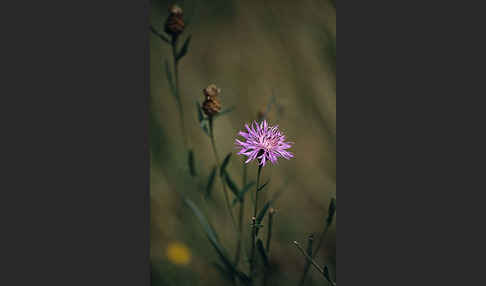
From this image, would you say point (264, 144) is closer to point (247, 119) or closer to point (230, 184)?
point (230, 184)

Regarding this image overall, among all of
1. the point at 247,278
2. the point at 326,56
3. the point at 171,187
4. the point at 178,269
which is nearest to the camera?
the point at 247,278

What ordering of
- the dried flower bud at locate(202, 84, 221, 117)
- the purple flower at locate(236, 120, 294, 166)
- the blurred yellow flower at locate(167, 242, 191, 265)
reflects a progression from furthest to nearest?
the blurred yellow flower at locate(167, 242, 191, 265)
the dried flower bud at locate(202, 84, 221, 117)
the purple flower at locate(236, 120, 294, 166)

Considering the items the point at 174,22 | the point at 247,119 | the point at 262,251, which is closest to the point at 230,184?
the point at 262,251

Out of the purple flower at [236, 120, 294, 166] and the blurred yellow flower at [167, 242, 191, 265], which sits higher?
the purple flower at [236, 120, 294, 166]

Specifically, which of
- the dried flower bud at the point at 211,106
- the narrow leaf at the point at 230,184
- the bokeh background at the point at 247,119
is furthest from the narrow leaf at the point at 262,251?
the bokeh background at the point at 247,119

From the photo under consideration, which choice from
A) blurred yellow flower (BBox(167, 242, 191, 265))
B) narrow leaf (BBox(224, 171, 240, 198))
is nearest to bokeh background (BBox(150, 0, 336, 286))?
Result: blurred yellow flower (BBox(167, 242, 191, 265))

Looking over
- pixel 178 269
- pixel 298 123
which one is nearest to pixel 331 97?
pixel 298 123

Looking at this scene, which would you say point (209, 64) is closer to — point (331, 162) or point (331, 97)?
point (331, 97)

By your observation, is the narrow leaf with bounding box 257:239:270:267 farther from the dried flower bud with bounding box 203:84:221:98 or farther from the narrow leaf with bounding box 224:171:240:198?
the dried flower bud with bounding box 203:84:221:98
